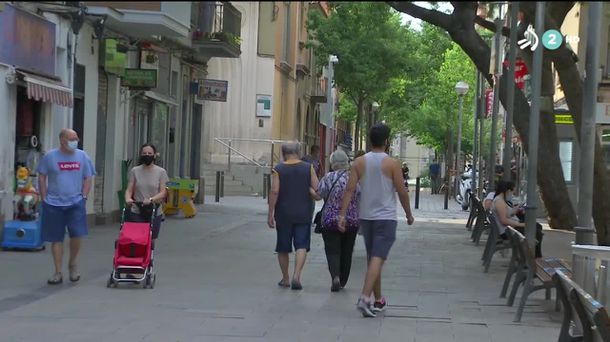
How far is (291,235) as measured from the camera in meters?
11.4

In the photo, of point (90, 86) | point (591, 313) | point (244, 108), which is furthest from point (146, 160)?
point (244, 108)

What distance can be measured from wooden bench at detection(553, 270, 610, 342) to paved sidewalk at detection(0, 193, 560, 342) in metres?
1.61

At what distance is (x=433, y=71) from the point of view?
181ft

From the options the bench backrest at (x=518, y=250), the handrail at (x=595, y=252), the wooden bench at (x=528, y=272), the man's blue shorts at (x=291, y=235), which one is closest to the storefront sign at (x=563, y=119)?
the wooden bench at (x=528, y=272)

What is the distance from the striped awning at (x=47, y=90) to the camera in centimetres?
1512

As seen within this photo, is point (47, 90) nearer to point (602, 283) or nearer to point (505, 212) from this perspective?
point (505, 212)

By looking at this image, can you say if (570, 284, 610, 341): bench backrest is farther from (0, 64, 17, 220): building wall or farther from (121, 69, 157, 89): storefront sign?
(121, 69, 157, 89): storefront sign

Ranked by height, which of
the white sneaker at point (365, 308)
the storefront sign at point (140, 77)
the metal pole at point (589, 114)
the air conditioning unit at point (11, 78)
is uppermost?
the storefront sign at point (140, 77)

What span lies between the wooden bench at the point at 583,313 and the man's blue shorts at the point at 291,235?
4.49 m

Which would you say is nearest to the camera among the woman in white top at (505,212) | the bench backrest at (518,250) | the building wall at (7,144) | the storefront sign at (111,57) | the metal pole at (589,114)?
the metal pole at (589,114)

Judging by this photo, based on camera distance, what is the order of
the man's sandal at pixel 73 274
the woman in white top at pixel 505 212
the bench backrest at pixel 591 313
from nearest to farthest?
the bench backrest at pixel 591 313 → the man's sandal at pixel 73 274 → the woman in white top at pixel 505 212

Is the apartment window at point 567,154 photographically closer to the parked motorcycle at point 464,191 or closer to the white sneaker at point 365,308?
the parked motorcycle at point 464,191

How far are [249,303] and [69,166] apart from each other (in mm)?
2635

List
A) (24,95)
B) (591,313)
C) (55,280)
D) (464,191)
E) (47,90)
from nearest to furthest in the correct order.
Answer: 1. (591,313)
2. (55,280)
3. (47,90)
4. (24,95)
5. (464,191)
